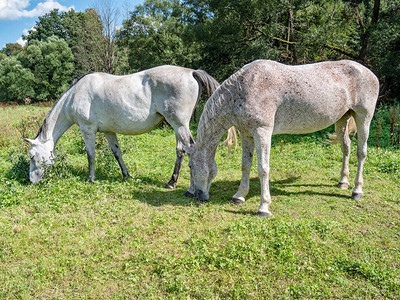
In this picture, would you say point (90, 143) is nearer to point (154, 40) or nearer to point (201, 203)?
point (201, 203)

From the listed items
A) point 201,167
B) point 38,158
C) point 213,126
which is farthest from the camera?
point 38,158

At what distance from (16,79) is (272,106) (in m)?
32.9

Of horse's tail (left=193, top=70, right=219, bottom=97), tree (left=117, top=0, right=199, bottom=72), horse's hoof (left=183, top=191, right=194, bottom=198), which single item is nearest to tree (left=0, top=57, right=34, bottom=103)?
tree (left=117, top=0, right=199, bottom=72)

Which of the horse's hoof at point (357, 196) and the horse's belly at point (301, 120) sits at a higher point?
the horse's belly at point (301, 120)

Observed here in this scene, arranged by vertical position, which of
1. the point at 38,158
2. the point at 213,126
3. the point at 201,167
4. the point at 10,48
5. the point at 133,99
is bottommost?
the point at 38,158

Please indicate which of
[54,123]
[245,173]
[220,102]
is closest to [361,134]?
[245,173]

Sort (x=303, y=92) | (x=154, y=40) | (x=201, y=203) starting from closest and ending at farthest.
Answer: (x=303, y=92)
(x=201, y=203)
(x=154, y=40)

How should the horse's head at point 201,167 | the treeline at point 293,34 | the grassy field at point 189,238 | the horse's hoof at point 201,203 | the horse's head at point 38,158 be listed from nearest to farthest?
the grassy field at point 189,238, the horse's head at point 201,167, the horse's hoof at point 201,203, the horse's head at point 38,158, the treeline at point 293,34

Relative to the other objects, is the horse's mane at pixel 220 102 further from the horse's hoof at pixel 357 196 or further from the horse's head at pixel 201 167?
the horse's hoof at pixel 357 196

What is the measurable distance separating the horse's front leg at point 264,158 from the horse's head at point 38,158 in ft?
13.4

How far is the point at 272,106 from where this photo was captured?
4.17 metres

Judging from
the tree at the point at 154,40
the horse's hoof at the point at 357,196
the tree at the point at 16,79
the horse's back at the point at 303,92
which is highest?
the tree at the point at 154,40

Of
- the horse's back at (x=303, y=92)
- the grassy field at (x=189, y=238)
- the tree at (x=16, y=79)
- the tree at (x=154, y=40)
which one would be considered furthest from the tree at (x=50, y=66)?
the horse's back at (x=303, y=92)

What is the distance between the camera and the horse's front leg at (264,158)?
4129mm
